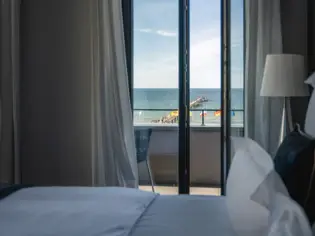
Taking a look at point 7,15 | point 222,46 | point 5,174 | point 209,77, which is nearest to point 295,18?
point 222,46

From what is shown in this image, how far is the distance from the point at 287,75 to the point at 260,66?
1.97ft

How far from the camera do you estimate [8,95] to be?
3381 mm

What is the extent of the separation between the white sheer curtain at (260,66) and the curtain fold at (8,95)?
1.88 m

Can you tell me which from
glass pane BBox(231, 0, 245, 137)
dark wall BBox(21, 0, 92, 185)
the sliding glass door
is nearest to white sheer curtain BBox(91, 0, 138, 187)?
dark wall BBox(21, 0, 92, 185)

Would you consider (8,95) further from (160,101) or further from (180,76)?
(180,76)

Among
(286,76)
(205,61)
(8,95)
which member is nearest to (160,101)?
(205,61)

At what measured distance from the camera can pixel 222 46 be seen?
340 cm

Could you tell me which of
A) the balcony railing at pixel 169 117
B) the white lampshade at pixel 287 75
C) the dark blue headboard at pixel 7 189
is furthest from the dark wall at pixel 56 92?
the white lampshade at pixel 287 75

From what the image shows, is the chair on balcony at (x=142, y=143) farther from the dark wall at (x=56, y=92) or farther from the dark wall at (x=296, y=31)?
the dark wall at (x=296, y=31)

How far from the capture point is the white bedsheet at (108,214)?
141cm

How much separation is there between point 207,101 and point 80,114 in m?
1.27

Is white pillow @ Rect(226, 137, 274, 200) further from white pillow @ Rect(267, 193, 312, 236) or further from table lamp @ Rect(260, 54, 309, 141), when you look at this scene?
table lamp @ Rect(260, 54, 309, 141)

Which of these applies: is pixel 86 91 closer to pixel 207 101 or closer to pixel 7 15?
pixel 7 15

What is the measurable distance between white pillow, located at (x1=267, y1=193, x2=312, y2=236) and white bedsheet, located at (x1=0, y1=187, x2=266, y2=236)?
38 centimetres
